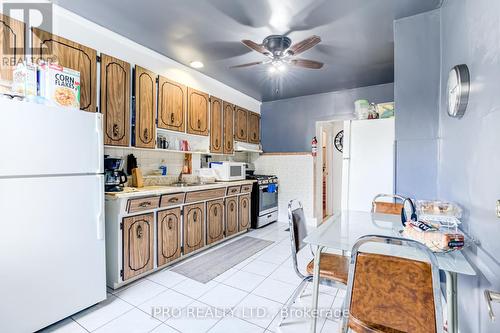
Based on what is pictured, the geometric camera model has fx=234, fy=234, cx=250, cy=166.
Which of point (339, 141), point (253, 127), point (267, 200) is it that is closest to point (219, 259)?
point (267, 200)

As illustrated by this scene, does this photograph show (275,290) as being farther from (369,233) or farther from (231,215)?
(231,215)

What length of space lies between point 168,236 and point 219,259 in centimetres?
72

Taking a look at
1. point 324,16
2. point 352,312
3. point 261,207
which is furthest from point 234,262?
point 324,16

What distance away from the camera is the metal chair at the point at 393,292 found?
2.99 ft

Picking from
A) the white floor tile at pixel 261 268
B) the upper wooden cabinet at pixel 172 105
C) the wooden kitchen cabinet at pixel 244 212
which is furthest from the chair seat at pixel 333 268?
the upper wooden cabinet at pixel 172 105

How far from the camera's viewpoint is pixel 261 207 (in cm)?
431

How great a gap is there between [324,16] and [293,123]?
282 cm

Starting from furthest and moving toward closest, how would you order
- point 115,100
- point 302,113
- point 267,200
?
point 302,113 < point 267,200 < point 115,100

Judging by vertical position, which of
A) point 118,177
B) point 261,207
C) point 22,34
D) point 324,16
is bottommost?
→ point 261,207

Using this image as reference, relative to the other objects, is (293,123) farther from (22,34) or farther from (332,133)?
(22,34)

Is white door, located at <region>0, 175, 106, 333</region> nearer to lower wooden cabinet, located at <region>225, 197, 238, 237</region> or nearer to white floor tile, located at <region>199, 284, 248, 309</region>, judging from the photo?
white floor tile, located at <region>199, 284, 248, 309</region>

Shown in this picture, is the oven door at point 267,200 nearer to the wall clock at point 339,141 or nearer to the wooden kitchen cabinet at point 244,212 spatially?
the wooden kitchen cabinet at point 244,212

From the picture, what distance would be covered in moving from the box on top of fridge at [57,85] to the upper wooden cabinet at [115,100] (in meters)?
0.45

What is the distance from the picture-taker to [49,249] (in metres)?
1.66
